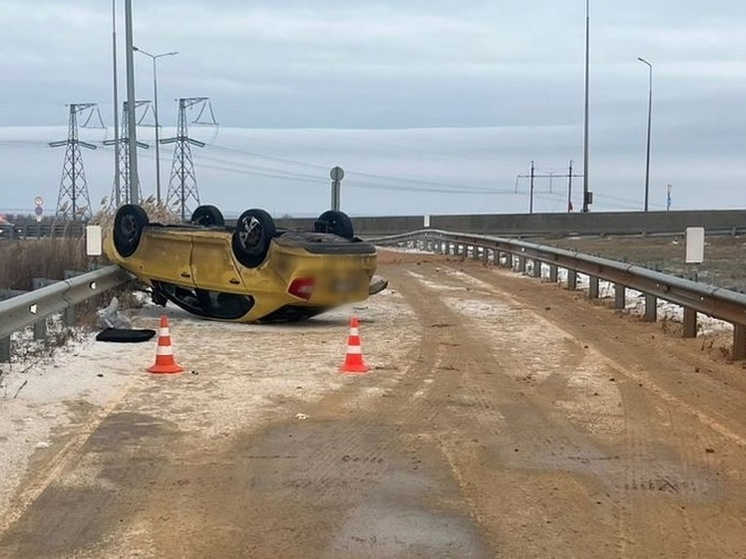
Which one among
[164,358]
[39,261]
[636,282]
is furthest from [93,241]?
[636,282]

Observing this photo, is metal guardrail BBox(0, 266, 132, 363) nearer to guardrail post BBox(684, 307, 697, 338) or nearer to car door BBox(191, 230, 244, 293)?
car door BBox(191, 230, 244, 293)

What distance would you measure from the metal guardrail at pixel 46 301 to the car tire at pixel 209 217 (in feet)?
8.88

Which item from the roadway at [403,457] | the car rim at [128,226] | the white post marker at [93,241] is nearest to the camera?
the roadway at [403,457]

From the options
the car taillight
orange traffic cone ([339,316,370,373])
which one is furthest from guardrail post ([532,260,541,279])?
orange traffic cone ([339,316,370,373])

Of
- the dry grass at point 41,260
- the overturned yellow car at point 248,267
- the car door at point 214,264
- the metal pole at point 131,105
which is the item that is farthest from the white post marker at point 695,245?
the metal pole at point 131,105

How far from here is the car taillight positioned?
39.7ft

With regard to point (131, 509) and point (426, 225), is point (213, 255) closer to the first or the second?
point (131, 509)

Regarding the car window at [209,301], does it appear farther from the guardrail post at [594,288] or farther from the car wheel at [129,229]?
the guardrail post at [594,288]

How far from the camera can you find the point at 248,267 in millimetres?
12453

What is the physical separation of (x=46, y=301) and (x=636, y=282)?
7.62 metres

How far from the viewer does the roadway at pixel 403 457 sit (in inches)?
198

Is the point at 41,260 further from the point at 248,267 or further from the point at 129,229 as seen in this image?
the point at 248,267

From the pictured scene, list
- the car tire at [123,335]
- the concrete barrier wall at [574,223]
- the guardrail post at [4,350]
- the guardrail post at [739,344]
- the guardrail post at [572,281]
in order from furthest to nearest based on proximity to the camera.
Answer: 1. the concrete barrier wall at [574,223]
2. the guardrail post at [572,281]
3. the car tire at [123,335]
4. the guardrail post at [739,344]
5. the guardrail post at [4,350]

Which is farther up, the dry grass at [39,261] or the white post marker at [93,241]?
the white post marker at [93,241]
